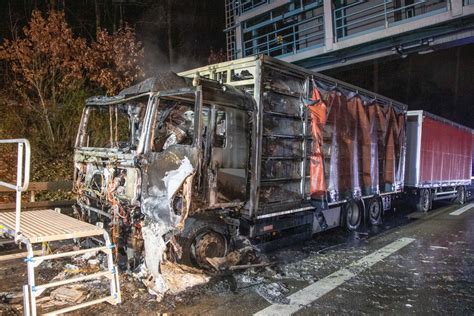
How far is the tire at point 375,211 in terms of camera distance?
8.98 m

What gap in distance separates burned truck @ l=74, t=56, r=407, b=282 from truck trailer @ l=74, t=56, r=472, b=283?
0.05ft

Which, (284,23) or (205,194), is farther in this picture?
(284,23)

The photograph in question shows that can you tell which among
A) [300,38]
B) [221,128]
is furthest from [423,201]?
[221,128]

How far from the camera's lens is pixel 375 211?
9.34m

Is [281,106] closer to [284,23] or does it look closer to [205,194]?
[205,194]

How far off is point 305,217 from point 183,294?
302 centimetres

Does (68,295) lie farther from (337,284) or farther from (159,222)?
(337,284)

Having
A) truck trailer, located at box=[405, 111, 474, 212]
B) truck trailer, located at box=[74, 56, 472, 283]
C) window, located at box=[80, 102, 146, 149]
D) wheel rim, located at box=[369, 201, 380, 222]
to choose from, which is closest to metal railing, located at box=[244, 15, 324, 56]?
truck trailer, located at box=[405, 111, 474, 212]

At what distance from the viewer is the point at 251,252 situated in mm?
5750

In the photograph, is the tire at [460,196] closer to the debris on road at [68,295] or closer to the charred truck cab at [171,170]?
the charred truck cab at [171,170]

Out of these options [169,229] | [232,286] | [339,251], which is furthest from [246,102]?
[339,251]

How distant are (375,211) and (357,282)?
15.4ft

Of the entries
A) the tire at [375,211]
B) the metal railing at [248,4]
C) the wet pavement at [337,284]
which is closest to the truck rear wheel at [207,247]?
the wet pavement at [337,284]

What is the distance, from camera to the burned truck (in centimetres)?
445
